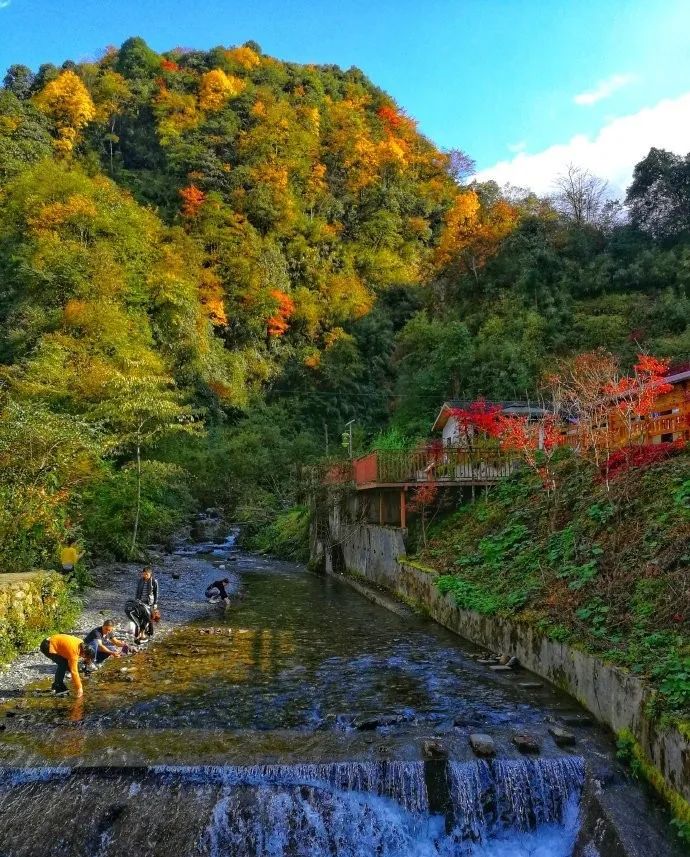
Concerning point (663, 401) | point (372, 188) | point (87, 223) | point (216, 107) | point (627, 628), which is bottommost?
point (627, 628)

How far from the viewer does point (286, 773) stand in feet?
22.2

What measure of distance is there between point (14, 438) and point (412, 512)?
1150cm

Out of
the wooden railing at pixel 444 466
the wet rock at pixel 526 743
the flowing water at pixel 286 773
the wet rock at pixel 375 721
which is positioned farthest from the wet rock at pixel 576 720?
the wooden railing at pixel 444 466

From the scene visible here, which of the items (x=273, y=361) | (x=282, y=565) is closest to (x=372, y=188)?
(x=273, y=361)

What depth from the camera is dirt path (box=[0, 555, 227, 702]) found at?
401 inches

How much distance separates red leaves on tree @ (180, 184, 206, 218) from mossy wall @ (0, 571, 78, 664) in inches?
1755

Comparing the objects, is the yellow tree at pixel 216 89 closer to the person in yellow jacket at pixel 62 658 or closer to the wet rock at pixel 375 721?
the person in yellow jacket at pixel 62 658

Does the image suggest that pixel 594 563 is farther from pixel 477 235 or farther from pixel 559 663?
pixel 477 235

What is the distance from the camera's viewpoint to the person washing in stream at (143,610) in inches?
500

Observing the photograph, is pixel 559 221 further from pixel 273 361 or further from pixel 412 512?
pixel 412 512

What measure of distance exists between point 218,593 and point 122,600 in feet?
8.71

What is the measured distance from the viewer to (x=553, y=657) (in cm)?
944

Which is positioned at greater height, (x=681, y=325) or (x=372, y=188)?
(x=372, y=188)

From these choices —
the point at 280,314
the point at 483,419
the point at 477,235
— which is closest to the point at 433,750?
the point at 483,419
